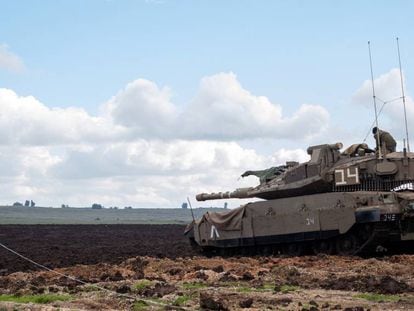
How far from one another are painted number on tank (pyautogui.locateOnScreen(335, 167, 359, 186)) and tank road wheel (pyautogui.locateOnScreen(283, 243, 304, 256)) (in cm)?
254

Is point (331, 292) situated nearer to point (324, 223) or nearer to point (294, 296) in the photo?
point (294, 296)

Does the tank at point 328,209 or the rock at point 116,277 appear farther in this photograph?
the tank at point 328,209

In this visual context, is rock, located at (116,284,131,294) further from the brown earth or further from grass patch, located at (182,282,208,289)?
grass patch, located at (182,282,208,289)

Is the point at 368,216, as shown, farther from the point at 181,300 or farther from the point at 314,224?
the point at 181,300

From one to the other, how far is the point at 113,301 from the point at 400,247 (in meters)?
13.6

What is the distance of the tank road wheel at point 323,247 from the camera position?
2688 centimetres

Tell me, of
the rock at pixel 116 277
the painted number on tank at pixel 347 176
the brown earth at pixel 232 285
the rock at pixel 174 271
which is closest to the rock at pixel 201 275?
the brown earth at pixel 232 285

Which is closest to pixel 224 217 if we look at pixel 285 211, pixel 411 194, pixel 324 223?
pixel 285 211

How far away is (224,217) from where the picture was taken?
3055cm

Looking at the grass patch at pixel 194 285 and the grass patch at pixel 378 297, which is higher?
the grass patch at pixel 194 285

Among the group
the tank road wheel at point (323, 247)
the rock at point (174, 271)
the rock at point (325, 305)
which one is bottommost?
the rock at point (325, 305)

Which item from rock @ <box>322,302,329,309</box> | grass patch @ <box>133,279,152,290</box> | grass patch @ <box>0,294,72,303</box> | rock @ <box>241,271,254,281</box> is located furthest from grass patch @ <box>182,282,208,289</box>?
rock @ <box>322,302,329,309</box>

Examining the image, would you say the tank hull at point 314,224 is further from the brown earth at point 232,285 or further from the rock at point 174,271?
the rock at point 174,271

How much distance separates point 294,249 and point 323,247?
1.43m
